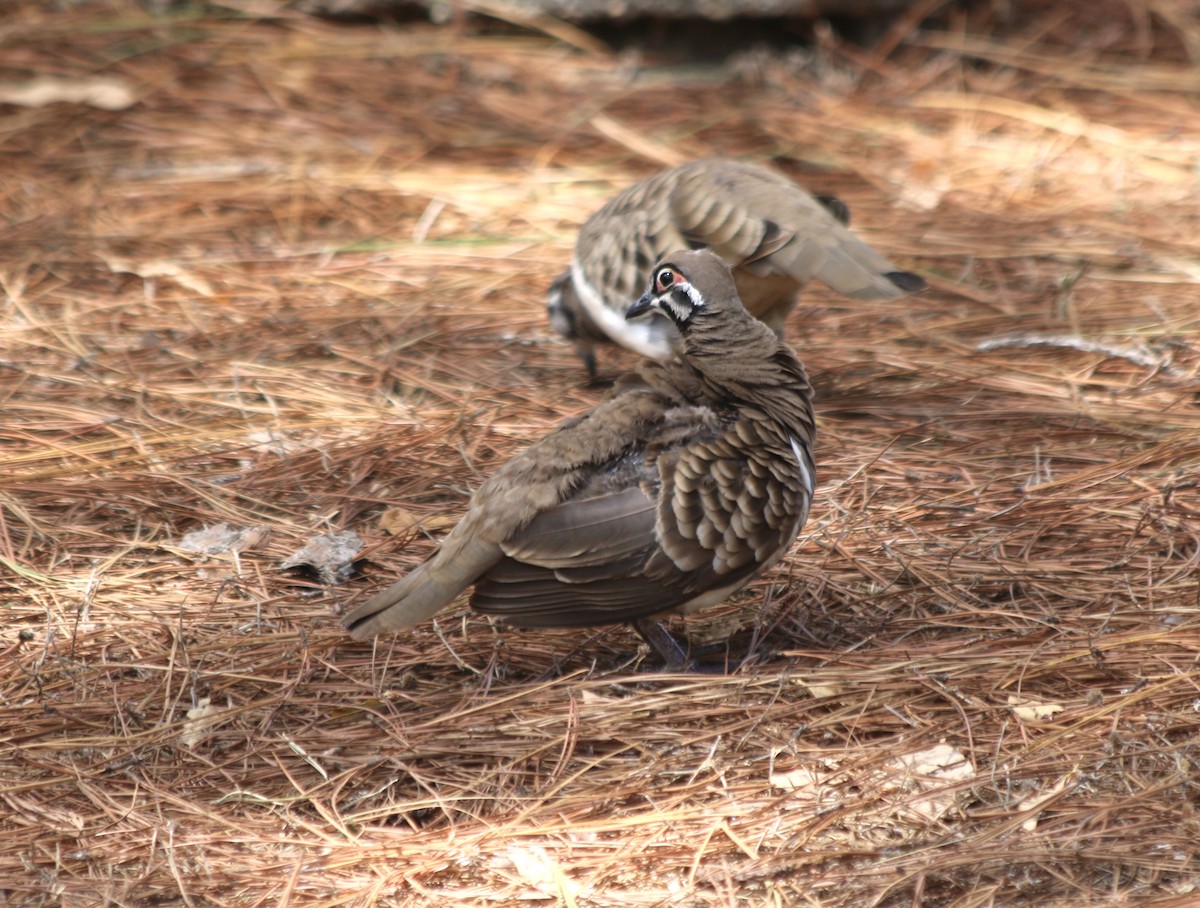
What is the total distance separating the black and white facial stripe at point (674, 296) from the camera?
11.2 feet

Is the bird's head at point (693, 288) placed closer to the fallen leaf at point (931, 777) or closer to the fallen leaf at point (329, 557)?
the fallen leaf at point (329, 557)

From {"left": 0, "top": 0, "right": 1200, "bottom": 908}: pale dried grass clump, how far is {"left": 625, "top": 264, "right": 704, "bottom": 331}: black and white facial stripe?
0.71 m

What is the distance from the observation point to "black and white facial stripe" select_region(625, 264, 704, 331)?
3408 millimetres

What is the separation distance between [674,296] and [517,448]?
105 centimetres

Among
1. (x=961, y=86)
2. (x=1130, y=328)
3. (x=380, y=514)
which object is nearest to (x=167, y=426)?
(x=380, y=514)

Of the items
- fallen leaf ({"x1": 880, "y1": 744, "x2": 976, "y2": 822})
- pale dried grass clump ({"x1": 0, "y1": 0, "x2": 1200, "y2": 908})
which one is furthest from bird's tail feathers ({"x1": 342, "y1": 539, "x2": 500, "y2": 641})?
fallen leaf ({"x1": 880, "y1": 744, "x2": 976, "y2": 822})

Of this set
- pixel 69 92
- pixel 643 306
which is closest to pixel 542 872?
pixel 643 306

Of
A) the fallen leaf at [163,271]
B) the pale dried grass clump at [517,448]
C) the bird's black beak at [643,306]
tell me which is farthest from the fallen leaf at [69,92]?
the bird's black beak at [643,306]

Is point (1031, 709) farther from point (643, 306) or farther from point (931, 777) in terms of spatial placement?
point (643, 306)

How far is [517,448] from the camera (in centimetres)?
436

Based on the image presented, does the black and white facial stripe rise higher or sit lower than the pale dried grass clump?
higher

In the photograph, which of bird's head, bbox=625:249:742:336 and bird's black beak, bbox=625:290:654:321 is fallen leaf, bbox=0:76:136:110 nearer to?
bird's black beak, bbox=625:290:654:321

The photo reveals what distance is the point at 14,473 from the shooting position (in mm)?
4098

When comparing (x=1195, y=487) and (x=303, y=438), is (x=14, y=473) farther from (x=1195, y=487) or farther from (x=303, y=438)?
(x=1195, y=487)
